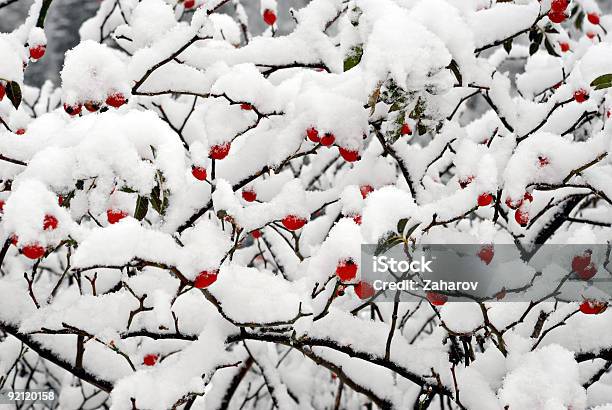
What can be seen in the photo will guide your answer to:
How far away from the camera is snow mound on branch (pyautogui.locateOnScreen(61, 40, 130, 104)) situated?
1380 millimetres

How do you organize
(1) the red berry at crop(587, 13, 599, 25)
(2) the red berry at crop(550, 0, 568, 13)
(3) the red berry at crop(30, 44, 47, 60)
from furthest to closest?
(1) the red berry at crop(587, 13, 599, 25)
(3) the red berry at crop(30, 44, 47, 60)
(2) the red berry at crop(550, 0, 568, 13)

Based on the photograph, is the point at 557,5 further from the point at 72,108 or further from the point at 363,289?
the point at 72,108

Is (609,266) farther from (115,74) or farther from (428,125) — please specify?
(115,74)

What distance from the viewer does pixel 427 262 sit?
1575 millimetres

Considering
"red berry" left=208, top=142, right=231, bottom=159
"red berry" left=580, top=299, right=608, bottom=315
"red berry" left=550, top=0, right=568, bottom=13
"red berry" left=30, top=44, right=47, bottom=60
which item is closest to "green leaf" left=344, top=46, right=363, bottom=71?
"red berry" left=208, top=142, right=231, bottom=159

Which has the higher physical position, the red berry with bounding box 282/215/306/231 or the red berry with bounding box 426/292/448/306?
the red berry with bounding box 282/215/306/231

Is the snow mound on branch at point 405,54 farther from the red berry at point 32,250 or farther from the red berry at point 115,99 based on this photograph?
the red berry at point 32,250

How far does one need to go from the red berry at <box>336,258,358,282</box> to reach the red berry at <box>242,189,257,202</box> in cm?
60

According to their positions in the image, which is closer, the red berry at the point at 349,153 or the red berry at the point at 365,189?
the red berry at the point at 349,153

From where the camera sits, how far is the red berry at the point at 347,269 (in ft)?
4.23

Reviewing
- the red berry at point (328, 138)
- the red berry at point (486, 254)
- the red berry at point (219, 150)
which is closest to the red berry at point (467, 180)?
the red berry at point (486, 254)

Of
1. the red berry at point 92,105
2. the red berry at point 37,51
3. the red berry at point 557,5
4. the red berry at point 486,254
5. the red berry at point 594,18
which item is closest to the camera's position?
the red berry at point 92,105

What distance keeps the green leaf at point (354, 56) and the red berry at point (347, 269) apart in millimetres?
476

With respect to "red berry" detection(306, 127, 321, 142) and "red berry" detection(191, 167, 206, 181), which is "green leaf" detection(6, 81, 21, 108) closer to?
"red berry" detection(191, 167, 206, 181)
